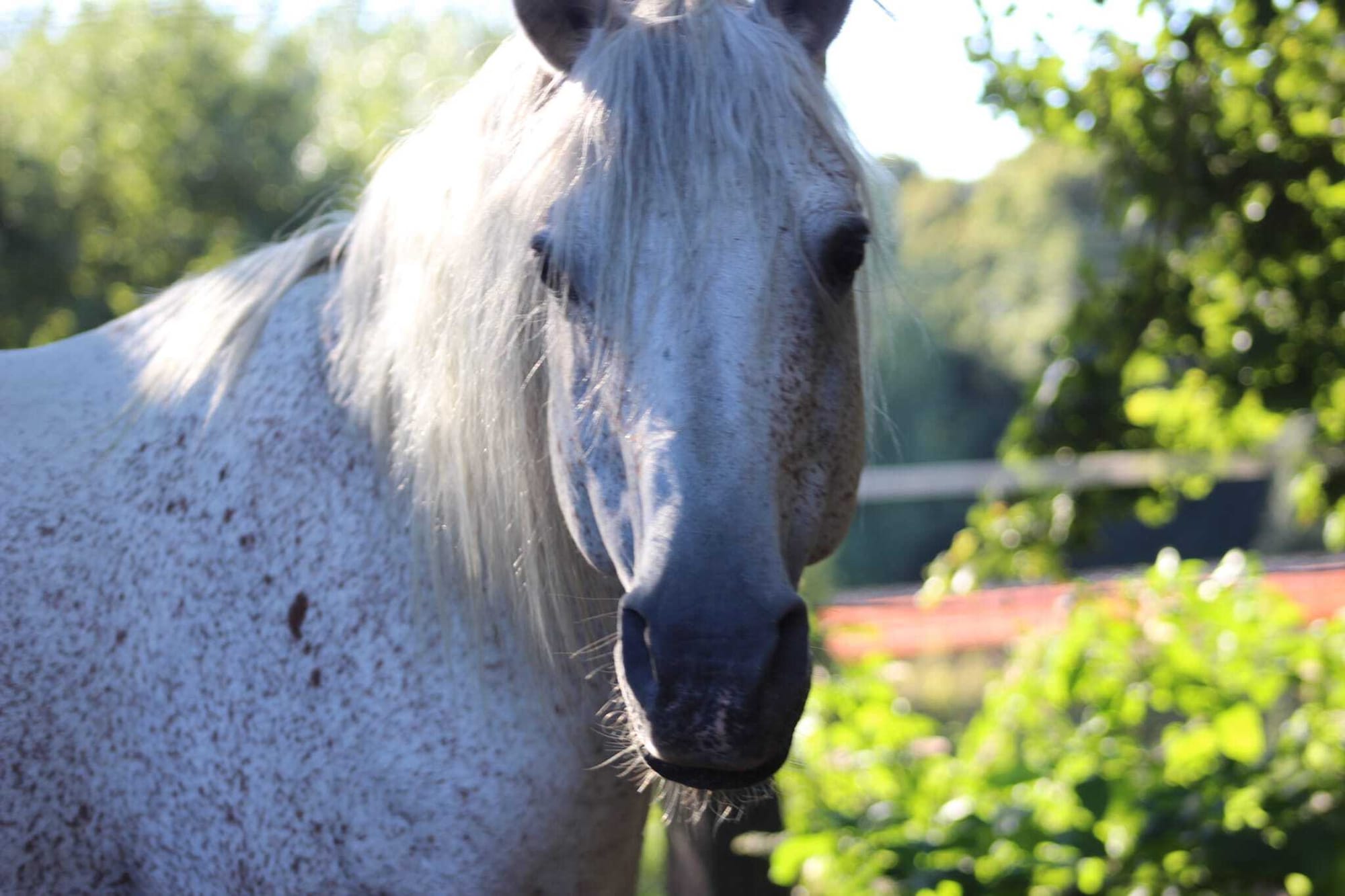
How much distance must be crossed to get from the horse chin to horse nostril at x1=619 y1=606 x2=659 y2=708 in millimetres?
92

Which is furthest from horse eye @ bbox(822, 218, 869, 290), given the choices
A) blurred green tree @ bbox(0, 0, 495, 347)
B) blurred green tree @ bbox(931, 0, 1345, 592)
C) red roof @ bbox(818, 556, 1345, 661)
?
blurred green tree @ bbox(0, 0, 495, 347)

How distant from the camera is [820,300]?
1.42 metres

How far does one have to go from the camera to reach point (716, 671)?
1182 mm

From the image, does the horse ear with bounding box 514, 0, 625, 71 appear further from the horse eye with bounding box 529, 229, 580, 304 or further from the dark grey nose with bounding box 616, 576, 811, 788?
the dark grey nose with bounding box 616, 576, 811, 788

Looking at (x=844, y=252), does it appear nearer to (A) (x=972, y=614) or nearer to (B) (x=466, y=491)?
(B) (x=466, y=491)

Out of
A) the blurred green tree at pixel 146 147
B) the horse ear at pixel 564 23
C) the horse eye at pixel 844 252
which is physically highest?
the blurred green tree at pixel 146 147

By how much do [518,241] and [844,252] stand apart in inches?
17.3

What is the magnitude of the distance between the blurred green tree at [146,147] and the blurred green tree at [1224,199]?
7818 millimetres

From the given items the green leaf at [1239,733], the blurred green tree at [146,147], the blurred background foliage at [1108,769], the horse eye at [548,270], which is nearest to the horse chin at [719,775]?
the blurred background foliage at [1108,769]

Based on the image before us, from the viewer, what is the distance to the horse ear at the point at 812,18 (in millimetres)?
1578

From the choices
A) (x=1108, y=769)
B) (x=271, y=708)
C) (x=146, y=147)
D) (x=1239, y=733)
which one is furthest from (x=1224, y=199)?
(x=146, y=147)

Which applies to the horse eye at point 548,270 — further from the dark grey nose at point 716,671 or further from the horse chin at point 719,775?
the horse chin at point 719,775

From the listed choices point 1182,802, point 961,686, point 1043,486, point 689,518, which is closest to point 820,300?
point 689,518

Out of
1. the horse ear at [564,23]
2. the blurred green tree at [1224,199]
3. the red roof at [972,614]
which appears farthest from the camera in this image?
the red roof at [972,614]
